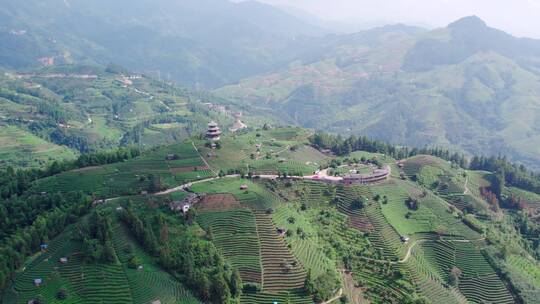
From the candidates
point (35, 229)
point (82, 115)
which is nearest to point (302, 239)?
point (35, 229)

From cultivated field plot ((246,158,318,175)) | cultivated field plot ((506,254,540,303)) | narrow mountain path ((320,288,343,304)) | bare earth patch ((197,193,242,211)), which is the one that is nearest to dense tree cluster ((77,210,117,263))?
bare earth patch ((197,193,242,211))

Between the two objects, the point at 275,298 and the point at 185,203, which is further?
the point at 185,203

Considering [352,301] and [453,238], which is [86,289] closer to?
[352,301]

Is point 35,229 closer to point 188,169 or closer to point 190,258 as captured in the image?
point 190,258

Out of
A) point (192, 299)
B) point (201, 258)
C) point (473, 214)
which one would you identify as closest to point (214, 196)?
point (201, 258)

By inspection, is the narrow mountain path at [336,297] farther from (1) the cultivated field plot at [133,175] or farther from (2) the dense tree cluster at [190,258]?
(1) the cultivated field plot at [133,175]

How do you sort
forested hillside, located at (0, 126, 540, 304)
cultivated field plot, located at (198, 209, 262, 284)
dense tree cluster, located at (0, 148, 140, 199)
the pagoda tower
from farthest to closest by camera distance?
1. the pagoda tower
2. dense tree cluster, located at (0, 148, 140, 199)
3. cultivated field plot, located at (198, 209, 262, 284)
4. forested hillside, located at (0, 126, 540, 304)

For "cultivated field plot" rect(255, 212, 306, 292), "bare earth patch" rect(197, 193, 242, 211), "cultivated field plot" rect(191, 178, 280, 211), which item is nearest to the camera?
"cultivated field plot" rect(255, 212, 306, 292)

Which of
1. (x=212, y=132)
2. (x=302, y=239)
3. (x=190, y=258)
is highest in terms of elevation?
(x=212, y=132)

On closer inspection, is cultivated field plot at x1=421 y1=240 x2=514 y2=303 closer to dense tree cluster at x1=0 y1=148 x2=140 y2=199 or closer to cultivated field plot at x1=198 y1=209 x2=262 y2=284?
cultivated field plot at x1=198 y1=209 x2=262 y2=284
